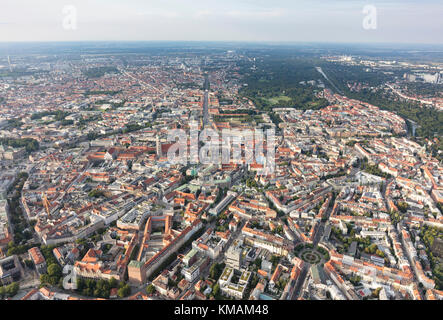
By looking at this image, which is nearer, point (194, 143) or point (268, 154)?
point (268, 154)

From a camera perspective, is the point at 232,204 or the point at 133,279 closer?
the point at 133,279

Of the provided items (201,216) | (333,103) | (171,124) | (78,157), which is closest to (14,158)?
(78,157)

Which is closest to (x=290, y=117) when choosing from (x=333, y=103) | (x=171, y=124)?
(x=333, y=103)

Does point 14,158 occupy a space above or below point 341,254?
above

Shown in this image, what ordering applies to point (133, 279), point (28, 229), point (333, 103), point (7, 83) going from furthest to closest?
1. point (7, 83)
2. point (333, 103)
3. point (28, 229)
4. point (133, 279)
